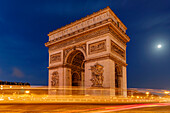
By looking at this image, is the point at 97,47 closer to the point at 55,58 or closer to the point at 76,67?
the point at 76,67

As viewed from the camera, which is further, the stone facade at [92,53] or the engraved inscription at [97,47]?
the engraved inscription at [97,47]

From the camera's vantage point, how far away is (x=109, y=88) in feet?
55.0

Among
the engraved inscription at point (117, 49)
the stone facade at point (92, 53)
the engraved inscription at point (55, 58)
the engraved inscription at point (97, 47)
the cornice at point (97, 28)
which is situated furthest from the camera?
the engraved inscription at point (55, 58)

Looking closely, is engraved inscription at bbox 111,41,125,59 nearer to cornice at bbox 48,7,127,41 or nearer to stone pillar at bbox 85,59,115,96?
stone pillar at bbox 85,59,115,96

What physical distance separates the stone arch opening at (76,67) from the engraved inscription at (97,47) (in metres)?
3.80

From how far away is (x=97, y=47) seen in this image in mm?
19141

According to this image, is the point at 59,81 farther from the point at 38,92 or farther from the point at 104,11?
the point at 104,11

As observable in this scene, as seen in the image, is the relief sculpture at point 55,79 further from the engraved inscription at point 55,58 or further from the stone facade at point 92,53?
the engraved inscription at point 55,58

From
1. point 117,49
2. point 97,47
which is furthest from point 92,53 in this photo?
point 117,49

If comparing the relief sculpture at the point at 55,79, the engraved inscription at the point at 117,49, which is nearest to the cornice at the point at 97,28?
the engraved inscription at the point at 117,49

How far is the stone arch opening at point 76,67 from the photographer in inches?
912

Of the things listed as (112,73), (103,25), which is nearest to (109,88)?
(112,73)

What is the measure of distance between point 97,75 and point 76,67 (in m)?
7.19

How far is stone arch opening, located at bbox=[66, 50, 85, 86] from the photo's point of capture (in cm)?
2318
